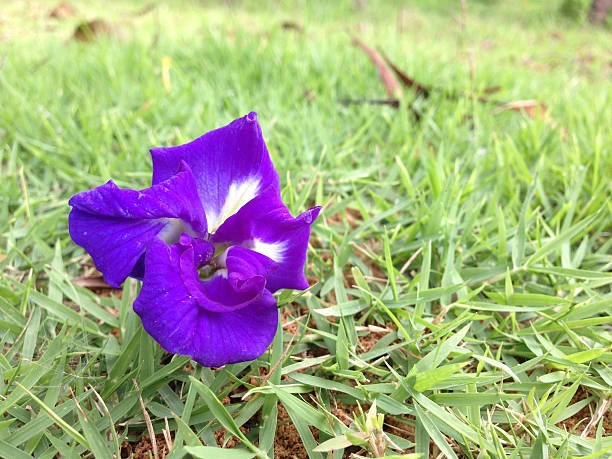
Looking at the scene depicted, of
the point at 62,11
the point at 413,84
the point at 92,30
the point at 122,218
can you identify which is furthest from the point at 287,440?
the point at 62,11

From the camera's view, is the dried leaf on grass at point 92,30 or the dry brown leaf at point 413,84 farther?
the dried leaf on grass at point 92,30

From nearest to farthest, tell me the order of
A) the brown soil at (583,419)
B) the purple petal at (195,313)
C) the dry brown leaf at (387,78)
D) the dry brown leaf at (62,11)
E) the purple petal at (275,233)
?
the purple petal at (195,313)
the purple petal at (275,233)
the brown soil at (583,419)
the dry brown leaf at (387,78)
the dry brown leaf at (62,11)

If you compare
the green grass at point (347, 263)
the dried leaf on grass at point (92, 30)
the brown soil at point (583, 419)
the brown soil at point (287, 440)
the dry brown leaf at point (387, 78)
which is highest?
the dried leaf on grass at point (92, 30)

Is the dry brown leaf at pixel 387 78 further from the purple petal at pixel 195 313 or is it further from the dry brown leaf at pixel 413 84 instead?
the purple petal at pixel 195 313

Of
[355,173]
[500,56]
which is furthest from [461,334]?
[500,56]

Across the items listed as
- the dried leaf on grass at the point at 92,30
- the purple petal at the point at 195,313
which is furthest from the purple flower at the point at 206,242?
the dried leaf on grass at the point at 92,30

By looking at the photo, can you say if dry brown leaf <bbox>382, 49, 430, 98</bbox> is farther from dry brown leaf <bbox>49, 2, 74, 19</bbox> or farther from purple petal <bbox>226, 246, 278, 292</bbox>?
dry brown leaf <bbox>49, 2, 74, 19</bbox>

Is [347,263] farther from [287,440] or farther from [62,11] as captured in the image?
[62,11]
